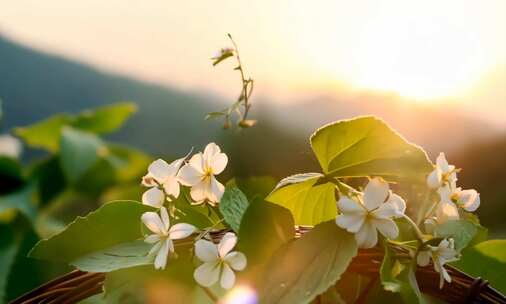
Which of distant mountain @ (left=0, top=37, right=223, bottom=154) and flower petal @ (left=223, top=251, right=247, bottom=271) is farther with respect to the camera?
distant mountain @ (left=0, top=37, right=223, bottom=154)

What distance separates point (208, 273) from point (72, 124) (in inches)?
39.7

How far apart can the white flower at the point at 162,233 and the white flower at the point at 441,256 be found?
0.13 m

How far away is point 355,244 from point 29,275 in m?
0.63

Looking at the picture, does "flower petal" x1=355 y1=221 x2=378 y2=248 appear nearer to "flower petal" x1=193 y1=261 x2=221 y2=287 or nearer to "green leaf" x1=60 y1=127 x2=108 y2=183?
"flower petal" x1=193 y1=261 x2=221 y2=287

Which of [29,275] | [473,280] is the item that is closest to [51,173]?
[29,275]

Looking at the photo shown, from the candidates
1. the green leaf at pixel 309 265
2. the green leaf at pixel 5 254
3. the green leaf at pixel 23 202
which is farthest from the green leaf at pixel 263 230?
the green leaf at pixel 23 202

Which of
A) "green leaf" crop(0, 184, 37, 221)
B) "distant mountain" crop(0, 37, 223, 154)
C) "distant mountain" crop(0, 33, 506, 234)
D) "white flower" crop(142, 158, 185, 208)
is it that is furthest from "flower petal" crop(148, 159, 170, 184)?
"distant mountain" crop(0, 37, 223, 154)

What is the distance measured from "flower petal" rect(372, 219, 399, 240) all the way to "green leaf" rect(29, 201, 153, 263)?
0.15 m

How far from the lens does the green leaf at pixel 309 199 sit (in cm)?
43

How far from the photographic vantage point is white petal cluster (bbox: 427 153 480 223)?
0.40 m

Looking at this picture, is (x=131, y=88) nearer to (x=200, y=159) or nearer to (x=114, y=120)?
(x=114, y=120)

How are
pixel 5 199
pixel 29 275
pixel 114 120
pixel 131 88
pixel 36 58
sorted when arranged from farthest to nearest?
pixel 131 88
pixel 36 58
pixel 114 120
pixel 5 199
pixel 29 275

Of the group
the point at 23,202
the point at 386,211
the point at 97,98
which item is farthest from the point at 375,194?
the point at 97,98

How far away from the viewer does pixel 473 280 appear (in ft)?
1.32
